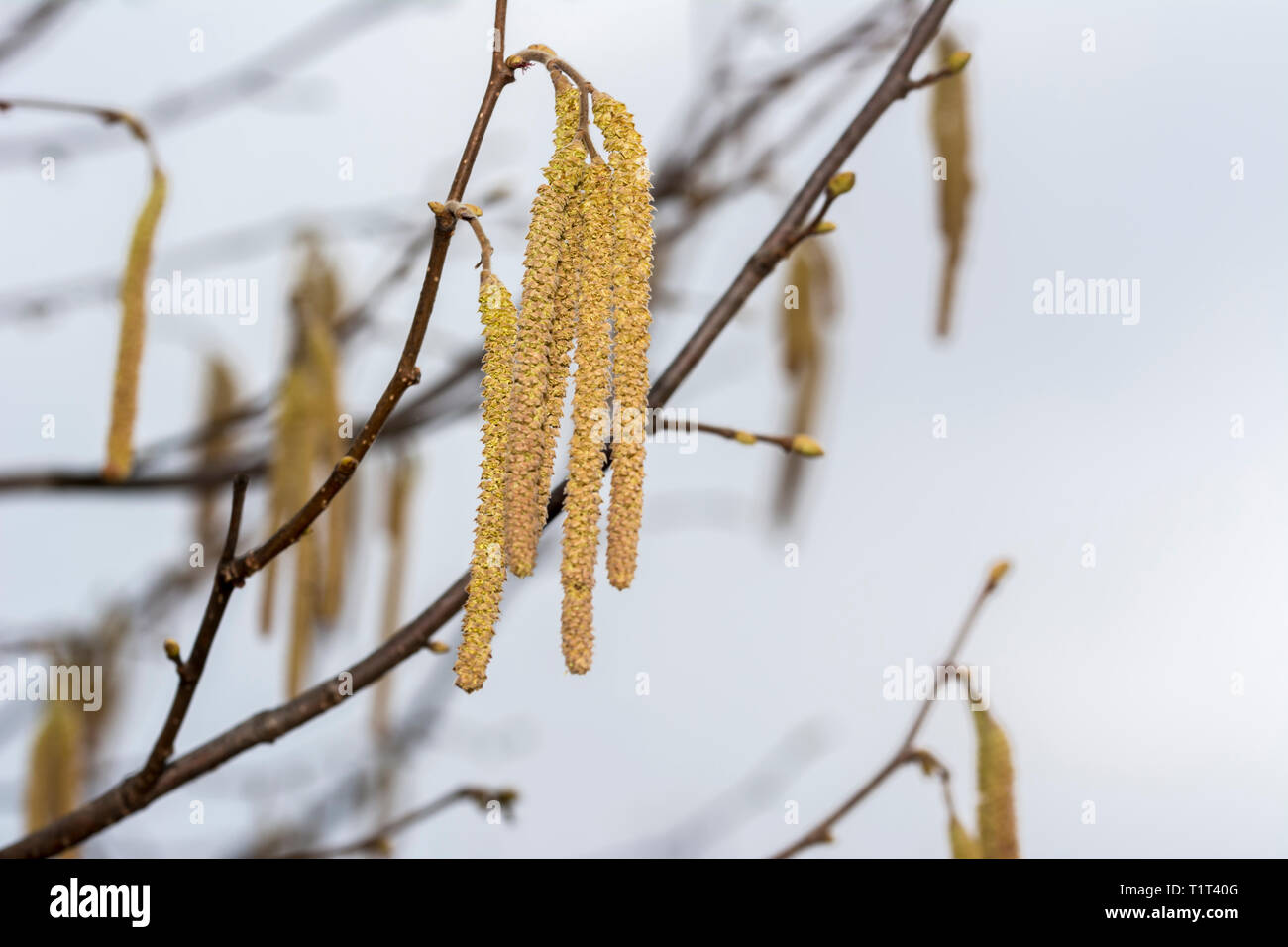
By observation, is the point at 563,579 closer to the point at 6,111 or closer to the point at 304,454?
the point at 304,454

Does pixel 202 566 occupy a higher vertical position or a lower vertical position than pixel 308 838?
higher

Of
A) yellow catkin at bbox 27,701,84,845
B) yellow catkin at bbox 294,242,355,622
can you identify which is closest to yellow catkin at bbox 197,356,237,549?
yellow catkin at bbox 294,242,355,622

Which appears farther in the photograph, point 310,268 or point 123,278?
point 310,268

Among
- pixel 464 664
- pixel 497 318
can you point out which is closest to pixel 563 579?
pixel 464 664

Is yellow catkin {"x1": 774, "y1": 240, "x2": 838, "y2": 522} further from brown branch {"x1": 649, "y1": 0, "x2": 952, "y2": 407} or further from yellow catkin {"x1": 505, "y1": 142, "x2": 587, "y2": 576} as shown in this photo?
yellow catkin {"x1": 505, "y1": 142, "x2": 587, "y2": 576}

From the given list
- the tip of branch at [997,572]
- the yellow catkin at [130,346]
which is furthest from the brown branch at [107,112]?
the tip of branch at [997,572]

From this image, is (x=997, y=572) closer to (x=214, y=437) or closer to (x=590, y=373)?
(x=590, y=373)
